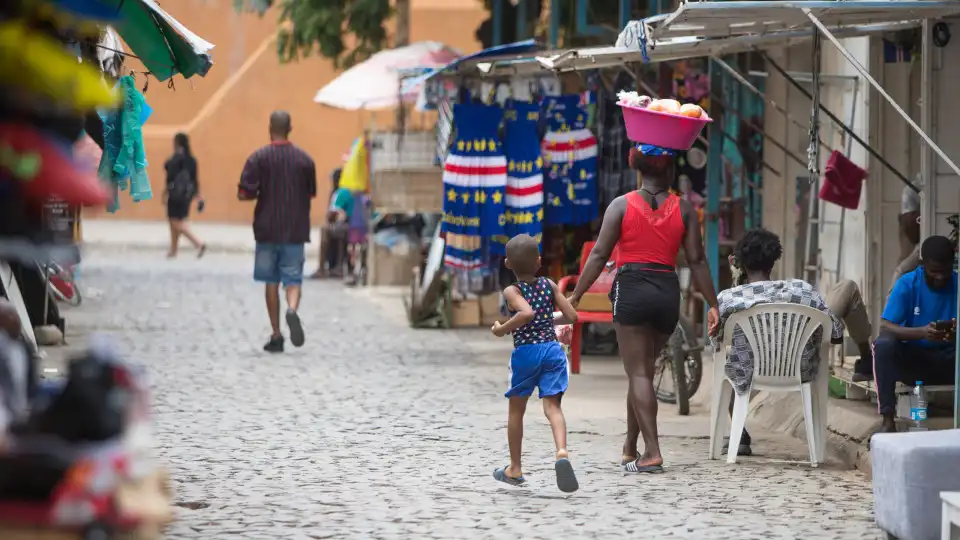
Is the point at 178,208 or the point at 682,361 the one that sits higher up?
the point at 178,208

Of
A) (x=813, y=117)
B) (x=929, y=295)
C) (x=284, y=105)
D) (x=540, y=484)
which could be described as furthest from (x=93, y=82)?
(x=284, y=105)

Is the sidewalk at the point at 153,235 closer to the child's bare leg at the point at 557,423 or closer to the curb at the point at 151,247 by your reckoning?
the curb at the point at 151,247

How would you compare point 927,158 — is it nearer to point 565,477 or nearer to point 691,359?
point 691,359

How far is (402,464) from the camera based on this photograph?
9023 mm

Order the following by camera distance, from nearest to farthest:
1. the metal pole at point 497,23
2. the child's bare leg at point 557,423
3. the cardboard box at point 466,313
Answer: the child's bare leg at point 557,423
the cardboard box at point 466,313
the metal pole at point 497,23

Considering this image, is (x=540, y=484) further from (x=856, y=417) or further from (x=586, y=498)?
(x=856, y=417)

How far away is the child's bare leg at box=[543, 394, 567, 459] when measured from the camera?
7969 mm

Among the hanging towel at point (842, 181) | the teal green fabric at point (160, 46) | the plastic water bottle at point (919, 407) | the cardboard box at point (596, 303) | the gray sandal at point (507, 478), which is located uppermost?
the teal green fabric at point (160, 46)

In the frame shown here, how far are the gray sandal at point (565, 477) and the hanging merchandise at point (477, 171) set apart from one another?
21.4 feet

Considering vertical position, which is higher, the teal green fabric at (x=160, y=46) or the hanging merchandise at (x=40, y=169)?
the teal green fabric at (x=160, y=46)

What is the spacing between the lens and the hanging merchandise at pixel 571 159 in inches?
565

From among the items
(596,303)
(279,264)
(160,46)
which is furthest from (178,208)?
(160,46)

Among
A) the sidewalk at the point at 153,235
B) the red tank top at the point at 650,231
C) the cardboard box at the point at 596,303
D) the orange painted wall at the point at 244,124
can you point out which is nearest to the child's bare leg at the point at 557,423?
the red tank top at the point at 650,231

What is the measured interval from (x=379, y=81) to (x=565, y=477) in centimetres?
1108
